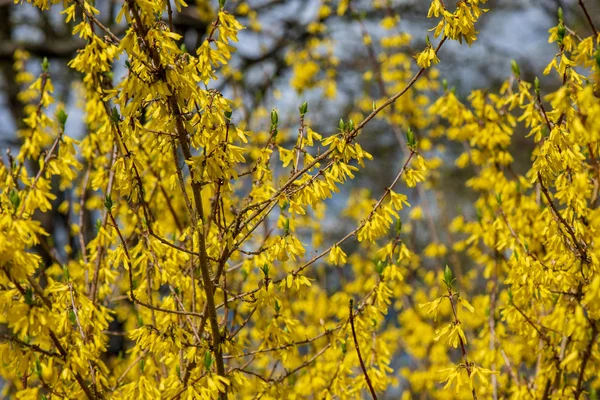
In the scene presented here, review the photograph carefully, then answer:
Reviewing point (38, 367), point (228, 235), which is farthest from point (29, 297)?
point (228, 235)

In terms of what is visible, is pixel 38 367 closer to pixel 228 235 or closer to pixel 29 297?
pixel 29 297

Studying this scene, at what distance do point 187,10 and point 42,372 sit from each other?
236 inches

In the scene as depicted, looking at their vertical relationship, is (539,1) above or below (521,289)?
above

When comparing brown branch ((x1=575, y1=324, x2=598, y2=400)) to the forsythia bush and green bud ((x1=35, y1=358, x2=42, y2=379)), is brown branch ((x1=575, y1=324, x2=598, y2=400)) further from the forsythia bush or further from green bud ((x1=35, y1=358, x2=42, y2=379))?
green bud ((x1=35, y1=358, x2=42, y2=379))

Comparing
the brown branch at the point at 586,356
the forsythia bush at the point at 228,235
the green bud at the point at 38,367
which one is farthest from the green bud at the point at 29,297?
the brown branch at the point at 586,356

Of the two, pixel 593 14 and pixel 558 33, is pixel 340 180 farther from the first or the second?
pixel 593 14

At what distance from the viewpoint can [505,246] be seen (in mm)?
2990

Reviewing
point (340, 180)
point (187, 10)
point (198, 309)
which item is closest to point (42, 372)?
point (198, 309)

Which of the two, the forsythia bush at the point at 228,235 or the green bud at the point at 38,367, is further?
the green bud at the point at 38,367

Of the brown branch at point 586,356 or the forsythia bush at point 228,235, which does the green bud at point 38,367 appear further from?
the brown branch at point 586,356

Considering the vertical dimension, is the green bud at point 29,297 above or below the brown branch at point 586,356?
below

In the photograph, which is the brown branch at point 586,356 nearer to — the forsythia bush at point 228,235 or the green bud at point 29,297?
the forsythia bush at point 228,235

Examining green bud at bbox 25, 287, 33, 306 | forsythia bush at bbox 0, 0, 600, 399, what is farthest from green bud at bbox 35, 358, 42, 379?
green bud at bbox 25, 287, 33, 306

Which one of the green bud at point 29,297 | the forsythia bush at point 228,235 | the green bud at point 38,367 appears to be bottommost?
the green bud at point 38,367
